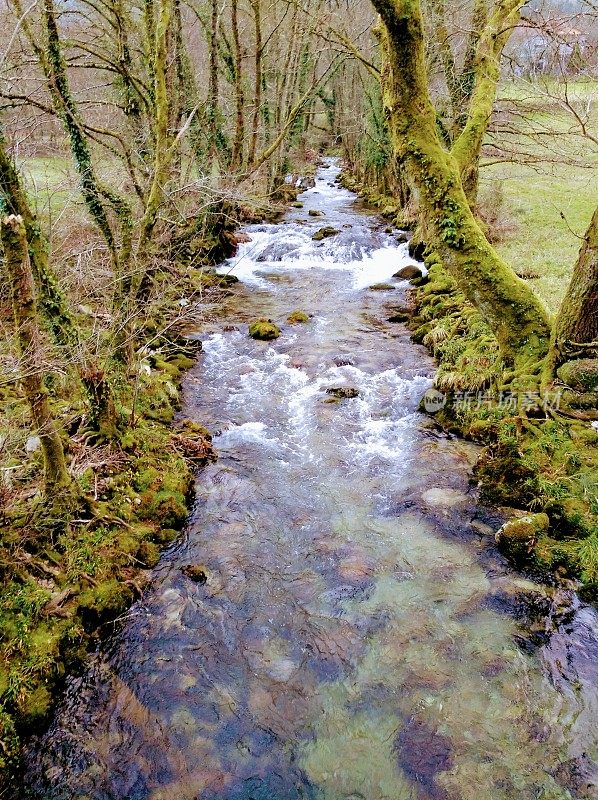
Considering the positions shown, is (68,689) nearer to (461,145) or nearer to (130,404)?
(130,404)

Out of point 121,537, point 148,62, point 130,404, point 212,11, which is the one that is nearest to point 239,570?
point 121,537

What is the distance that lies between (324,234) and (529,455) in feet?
52.4

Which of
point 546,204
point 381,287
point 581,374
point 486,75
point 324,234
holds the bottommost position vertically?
point 381,287

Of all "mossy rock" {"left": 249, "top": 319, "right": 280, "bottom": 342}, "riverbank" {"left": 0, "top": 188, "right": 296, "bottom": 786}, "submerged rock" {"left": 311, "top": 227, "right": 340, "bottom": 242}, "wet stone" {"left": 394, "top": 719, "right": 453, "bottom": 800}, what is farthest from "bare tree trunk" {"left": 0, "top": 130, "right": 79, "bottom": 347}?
"submerged rock" {"left": 311, "top": 227, "right": 340, "bottom": 242}

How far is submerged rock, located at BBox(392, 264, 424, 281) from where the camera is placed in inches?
647

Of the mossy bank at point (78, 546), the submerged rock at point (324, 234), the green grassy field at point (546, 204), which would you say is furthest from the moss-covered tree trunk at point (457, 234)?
the submerged rock at point (324, 234)

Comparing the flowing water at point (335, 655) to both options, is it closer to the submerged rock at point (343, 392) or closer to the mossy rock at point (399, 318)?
the submerged rock at point (343, 392)

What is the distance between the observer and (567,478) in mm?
6469

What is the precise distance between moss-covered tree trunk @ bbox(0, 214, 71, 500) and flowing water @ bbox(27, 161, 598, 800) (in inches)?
93.1

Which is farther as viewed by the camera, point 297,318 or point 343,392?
point 297,318

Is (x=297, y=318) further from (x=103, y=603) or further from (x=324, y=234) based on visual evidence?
(x=103, y=603)

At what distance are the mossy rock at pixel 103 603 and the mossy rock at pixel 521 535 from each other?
174 inches

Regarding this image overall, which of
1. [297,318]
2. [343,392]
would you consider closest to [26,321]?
[343,392]

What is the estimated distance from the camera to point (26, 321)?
4.34m
